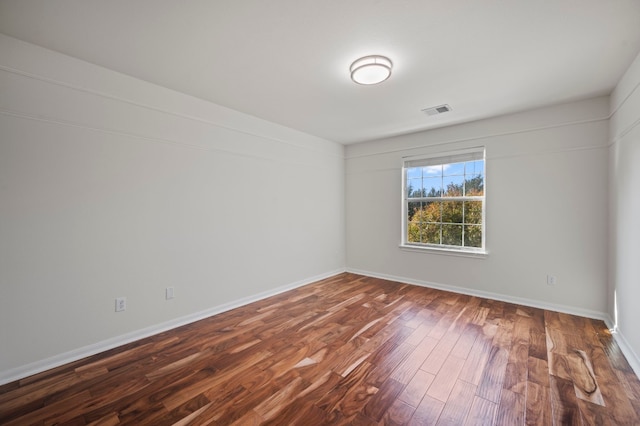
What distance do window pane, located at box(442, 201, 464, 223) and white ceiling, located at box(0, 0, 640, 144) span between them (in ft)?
5.21

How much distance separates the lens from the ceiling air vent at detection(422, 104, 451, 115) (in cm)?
337

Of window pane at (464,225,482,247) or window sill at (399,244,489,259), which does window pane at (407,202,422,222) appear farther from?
window pane at (464,225,482,247)

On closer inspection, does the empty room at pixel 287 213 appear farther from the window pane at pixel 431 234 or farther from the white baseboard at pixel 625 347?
the window pane at pixel 431 234

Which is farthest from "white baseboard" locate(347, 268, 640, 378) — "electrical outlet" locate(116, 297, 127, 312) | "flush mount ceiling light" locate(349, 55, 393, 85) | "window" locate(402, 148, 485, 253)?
"electrical outlet" locate(116, 297, 127, 312)

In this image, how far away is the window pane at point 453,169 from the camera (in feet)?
13.6

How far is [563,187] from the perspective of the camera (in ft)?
10.8

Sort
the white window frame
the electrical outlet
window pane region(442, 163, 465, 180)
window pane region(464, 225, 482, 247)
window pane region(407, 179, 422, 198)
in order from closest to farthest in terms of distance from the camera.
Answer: the electrical outlet → the white window frame → window pane region(464, 225, 482, 247) → window pane region(442, 163, 465, 180) → window pane region(407, 179, 422, 198)

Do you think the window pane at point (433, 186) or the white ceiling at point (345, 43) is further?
the window pane at point (433, 186)

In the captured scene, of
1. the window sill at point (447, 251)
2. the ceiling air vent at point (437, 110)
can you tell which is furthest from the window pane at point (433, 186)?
the ceiling air vent at point (437, 110)

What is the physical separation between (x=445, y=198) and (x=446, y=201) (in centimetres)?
5

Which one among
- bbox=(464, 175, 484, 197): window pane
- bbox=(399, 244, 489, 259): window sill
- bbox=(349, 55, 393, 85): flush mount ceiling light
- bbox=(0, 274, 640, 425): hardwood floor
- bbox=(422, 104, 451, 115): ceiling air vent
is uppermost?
bbox=(422, 104, 451, 115): ceiling air vent

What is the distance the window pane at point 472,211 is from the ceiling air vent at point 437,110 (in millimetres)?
1454

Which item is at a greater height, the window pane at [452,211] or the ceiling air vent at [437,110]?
the ceiling air vent at [437,110]

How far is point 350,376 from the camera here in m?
2.08
